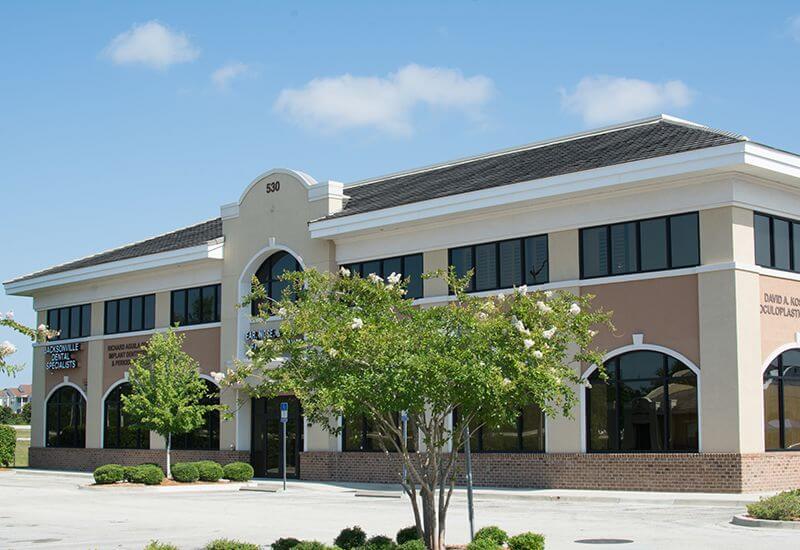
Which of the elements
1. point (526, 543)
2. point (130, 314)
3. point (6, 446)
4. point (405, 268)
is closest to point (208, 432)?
point (130, 314)

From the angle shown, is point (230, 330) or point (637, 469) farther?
point (230, 330)

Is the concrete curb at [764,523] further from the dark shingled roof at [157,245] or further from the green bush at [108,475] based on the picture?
the dark shingled roof at [157,245]

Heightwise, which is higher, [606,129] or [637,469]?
[606,129]

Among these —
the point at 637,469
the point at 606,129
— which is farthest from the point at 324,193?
the point at 637,469

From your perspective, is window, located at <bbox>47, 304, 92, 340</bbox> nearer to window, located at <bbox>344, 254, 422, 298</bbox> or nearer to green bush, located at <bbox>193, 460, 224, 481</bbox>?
green bush, located at <bbox>193, 460, 224, 481</bbox>

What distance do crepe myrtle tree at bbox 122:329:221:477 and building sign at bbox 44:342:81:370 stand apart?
34.1ft

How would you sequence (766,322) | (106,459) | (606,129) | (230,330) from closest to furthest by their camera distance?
(766,322)
(606,129)
(230,330)
(106,459)

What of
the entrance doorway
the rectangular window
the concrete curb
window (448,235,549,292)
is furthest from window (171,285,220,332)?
the concrete curb

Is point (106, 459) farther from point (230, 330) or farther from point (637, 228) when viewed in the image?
point (637, 228)

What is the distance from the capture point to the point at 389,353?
607 inches

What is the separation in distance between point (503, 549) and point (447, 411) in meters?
2.09

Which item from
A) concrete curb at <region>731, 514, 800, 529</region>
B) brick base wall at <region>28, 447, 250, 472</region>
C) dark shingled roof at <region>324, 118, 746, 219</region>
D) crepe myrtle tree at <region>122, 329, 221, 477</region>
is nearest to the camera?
concrete curb at <region>731, 514, 800, 529</region>

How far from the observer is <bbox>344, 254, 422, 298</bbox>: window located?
3578 centimetres

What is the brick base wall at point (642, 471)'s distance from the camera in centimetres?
2764
